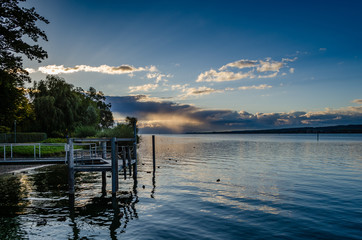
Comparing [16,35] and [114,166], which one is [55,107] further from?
[114,166]

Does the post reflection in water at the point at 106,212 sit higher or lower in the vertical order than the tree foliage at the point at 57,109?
lower

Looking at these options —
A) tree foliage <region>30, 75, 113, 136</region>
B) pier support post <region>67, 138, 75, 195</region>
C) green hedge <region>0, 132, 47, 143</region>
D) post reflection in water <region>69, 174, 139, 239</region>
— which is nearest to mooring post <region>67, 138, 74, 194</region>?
pier support post <region>67, 138, 75, 195</region>

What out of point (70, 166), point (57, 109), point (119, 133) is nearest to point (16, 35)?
point (70, 166)

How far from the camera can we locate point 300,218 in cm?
1286

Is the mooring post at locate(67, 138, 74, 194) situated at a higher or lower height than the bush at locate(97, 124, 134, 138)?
lower

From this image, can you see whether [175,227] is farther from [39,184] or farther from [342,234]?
[39,184]

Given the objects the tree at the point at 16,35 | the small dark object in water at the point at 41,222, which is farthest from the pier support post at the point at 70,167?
the tree at the point at 16,35

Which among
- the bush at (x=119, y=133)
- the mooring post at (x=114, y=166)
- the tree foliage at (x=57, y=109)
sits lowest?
the mooring post at (x=114, y=166)

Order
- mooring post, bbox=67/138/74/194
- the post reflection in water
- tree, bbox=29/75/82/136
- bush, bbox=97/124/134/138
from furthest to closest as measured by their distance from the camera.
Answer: tree, bbox=29/75/82/136 < bush, bbox=97/124/134/138 < mooring post, bbox=67/138/74/194 < the post reflection in water

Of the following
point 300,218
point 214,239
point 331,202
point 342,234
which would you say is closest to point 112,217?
point 214,239

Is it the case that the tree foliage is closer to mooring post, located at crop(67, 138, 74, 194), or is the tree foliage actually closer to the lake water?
the lake water

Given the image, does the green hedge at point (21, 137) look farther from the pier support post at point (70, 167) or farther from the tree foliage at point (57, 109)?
the pier support post at point (70, 167)

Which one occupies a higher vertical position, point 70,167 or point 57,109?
point 57,109

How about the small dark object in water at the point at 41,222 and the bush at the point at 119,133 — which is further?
the bush at the point at 119,133
